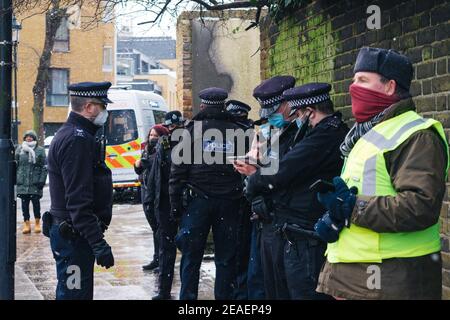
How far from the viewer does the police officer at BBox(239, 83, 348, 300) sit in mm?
4500

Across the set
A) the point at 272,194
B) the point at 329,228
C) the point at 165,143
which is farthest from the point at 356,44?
the point at 329,228

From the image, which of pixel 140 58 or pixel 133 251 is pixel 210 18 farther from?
Result: pixel 140 58

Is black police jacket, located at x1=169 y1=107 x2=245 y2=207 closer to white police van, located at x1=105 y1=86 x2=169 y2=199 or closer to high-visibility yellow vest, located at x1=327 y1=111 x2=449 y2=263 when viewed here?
high-visibility yellow vest, located at x1=327 y1=111 x2=449 y2=263

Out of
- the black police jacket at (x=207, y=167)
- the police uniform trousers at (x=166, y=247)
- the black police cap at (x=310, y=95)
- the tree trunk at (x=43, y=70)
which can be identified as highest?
the tree trunk at (x=43, y=70)

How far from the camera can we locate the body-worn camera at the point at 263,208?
496 cm

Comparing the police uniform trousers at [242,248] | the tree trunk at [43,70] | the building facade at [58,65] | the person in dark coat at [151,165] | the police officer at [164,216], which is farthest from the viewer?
the building facade at [58,65]

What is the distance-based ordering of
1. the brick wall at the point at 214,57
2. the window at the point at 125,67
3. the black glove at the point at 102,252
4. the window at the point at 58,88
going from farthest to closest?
1. the window at the point at 125,67
2. the window at the point at 58,88
3. the brick wall at the point at 214,57
4. the black glove at the point at 102,252

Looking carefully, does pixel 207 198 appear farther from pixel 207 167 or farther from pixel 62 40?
pixel 62 40

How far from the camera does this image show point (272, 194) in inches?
194

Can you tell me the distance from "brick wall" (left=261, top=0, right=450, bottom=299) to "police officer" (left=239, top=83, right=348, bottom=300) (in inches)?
32.8

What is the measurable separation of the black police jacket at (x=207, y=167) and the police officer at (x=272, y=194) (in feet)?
3.65

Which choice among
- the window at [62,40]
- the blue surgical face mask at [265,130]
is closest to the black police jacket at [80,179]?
the blue surgical face mask at [265,130]

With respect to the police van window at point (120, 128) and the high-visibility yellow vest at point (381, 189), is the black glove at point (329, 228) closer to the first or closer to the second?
the high-visibility yellow vest at point (381, 189)

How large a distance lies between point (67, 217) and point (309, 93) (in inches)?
69.8
